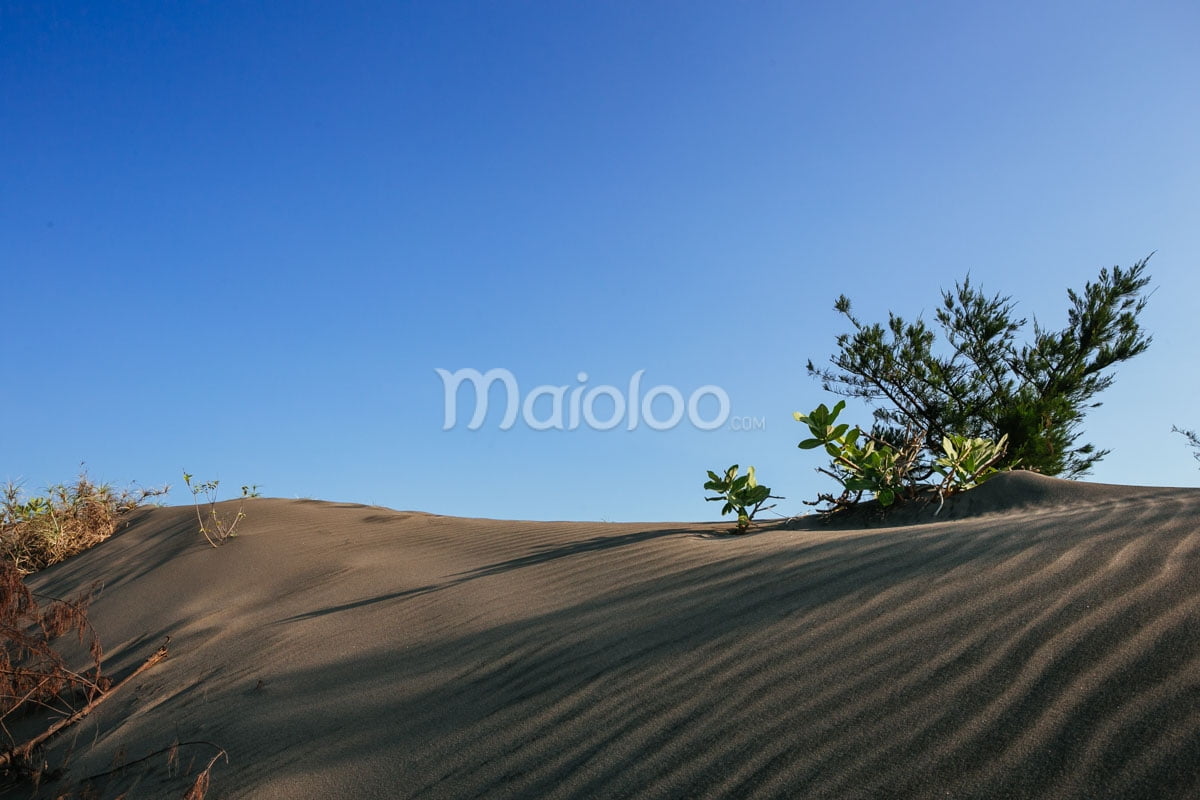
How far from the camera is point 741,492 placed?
20.2ft

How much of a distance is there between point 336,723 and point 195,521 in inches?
242

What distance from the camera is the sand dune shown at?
178cm

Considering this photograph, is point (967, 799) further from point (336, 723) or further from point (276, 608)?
point (276, 608)

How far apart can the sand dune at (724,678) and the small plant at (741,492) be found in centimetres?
131

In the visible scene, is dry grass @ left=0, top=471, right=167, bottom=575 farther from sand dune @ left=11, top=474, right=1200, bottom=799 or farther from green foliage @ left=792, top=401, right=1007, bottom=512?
green foliage @ left=792, top=401, right=1007, bottom=512

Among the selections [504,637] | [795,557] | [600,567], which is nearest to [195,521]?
[600,567]

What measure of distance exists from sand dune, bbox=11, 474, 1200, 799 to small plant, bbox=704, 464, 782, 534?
1.31 meters

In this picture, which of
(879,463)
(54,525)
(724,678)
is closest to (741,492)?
(879,463)

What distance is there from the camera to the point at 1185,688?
174 centimetres

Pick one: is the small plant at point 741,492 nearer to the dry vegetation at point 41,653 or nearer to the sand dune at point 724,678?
the sand dune at point 724,678

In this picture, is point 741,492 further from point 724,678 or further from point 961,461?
point 724,678

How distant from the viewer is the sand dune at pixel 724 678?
178 centimetres

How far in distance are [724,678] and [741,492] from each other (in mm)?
3786

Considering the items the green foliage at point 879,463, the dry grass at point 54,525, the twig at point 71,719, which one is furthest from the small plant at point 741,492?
the dry grass at point 54,525
